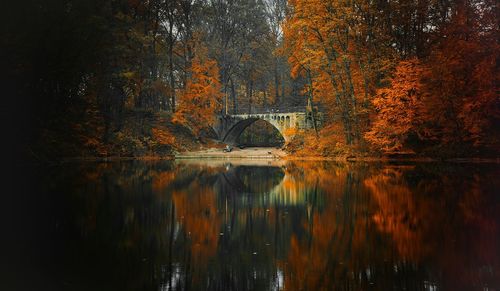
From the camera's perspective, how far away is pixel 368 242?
1106cm

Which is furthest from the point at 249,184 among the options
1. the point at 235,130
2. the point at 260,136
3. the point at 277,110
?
the point at 260,136

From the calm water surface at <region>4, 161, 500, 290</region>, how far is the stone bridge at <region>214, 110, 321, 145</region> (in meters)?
28.4

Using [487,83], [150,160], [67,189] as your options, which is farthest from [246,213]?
[150,160]

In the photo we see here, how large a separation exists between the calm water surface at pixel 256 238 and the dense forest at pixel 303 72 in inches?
581

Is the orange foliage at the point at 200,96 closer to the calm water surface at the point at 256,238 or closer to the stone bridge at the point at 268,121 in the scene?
the stone bridge at the point at 268,121

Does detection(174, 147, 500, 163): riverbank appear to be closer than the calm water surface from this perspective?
No

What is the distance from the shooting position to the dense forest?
3344 cm

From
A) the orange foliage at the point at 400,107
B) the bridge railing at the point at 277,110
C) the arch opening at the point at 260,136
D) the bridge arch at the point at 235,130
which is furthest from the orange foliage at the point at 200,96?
the orange foliage at the point at 400,107

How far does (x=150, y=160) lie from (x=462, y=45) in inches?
1052

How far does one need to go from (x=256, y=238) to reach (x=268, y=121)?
43.5 m

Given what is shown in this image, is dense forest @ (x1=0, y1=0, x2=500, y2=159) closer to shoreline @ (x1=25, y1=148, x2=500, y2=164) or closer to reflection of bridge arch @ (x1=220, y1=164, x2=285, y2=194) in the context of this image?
shoreline @ (x1=25, y1=148, x2=500, y2=164)

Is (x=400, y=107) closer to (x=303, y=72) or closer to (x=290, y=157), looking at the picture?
(x=290, y=157)

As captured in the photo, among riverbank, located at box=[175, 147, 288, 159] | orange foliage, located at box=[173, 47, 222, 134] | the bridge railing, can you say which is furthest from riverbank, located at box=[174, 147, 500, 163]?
the bridge railing

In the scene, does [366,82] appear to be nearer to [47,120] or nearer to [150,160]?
[150,160]
